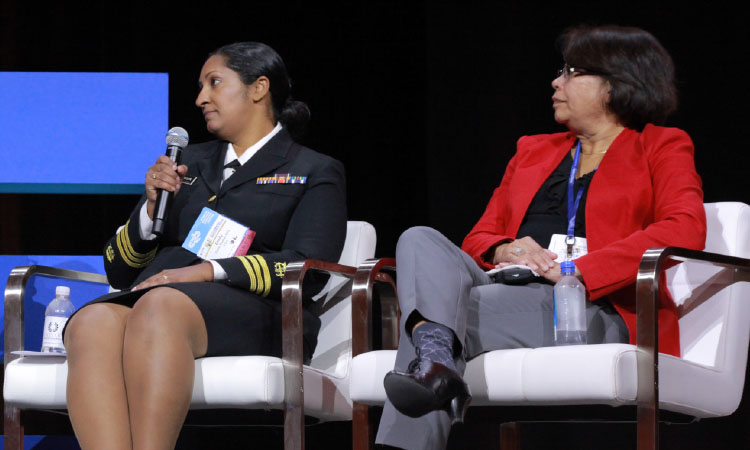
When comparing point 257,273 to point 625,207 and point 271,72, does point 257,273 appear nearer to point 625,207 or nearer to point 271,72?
point 271,72

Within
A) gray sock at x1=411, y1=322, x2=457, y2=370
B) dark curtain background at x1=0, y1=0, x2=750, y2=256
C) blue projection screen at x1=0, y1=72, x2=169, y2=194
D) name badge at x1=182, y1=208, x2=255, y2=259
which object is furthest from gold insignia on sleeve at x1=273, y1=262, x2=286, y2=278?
dark curtain background at x1=0, y1=0, x2=750, y2=256

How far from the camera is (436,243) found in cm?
202

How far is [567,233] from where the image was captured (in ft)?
7.54

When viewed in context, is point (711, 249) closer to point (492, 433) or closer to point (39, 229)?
point (492, 433)

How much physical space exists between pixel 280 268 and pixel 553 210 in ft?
2.15

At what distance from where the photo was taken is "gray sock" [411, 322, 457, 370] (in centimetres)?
183

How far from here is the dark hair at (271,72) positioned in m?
2.59

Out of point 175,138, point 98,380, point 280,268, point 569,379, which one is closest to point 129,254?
point 175,138

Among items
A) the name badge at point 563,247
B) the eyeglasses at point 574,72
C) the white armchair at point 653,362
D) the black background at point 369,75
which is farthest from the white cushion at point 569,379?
the black background at point 369,75

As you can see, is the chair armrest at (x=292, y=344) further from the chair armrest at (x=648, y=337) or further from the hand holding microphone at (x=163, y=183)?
the chair armrest at (x=648, y=337)

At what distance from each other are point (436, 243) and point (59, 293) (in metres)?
1.05

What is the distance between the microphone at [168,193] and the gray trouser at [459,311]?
58cm

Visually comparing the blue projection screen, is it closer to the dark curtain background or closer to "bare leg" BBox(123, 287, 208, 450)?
the dark curtain background

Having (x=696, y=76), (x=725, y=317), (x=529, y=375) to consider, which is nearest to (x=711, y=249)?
(x=725, y=317)
